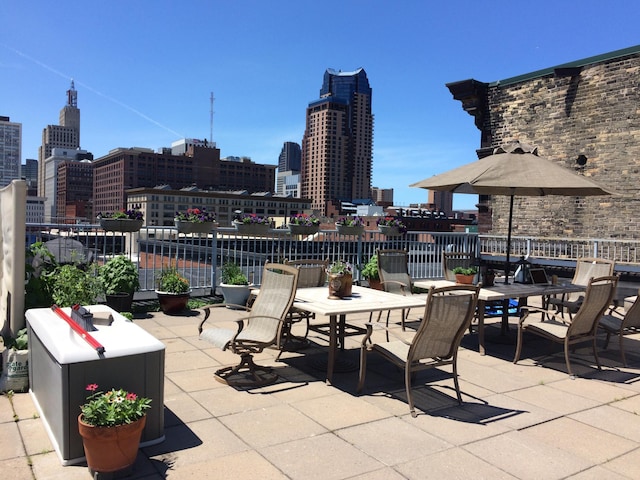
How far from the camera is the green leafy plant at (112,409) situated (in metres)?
2.82

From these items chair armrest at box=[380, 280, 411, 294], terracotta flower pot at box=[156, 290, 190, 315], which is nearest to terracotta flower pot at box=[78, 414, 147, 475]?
chair armrest at box=[380, 280, 411, 294]

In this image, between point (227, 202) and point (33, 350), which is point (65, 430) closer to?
point (33, 350)

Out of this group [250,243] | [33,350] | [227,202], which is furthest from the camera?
[227,202]

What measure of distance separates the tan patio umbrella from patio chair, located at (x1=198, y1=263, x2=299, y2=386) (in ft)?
8.33

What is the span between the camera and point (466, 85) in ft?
56.9

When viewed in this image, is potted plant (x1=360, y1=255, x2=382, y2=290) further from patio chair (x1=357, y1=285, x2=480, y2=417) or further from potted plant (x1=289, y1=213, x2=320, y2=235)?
patio chair (x1=357, y1=285, x2=480, y2=417)

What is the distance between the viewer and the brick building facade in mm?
13508

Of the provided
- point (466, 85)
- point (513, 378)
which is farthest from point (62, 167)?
point (513, 378)

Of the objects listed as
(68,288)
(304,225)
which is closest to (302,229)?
(304,225)

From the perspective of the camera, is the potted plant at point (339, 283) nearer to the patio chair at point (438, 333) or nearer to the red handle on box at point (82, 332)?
the patio chair at point (438, 333)

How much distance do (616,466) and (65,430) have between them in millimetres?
3400

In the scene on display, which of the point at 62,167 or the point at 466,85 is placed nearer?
the point at 466,85

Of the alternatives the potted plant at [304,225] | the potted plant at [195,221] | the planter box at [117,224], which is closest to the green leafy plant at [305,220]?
the potted plant at [304,225]

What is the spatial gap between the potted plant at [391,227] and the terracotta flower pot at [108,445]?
26.0ft
